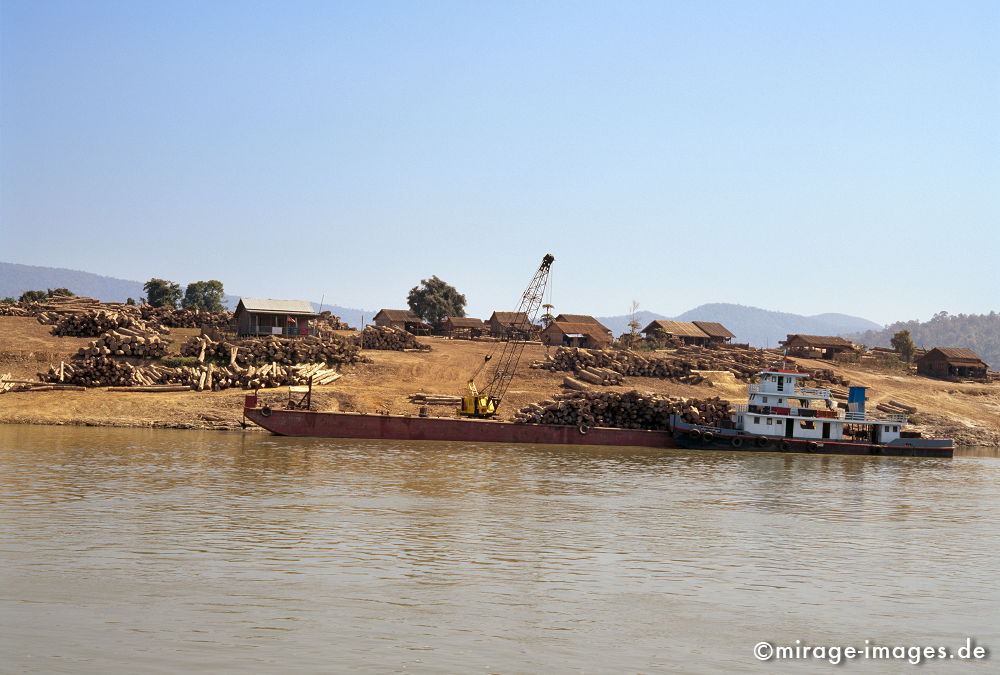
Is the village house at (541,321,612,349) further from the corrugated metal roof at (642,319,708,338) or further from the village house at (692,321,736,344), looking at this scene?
the village house at (692,321,736,344)

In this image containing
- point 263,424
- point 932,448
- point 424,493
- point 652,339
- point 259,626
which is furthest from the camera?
point 652,339

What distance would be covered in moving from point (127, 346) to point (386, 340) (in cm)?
2203

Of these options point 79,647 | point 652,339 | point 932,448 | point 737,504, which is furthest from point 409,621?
point 652,339

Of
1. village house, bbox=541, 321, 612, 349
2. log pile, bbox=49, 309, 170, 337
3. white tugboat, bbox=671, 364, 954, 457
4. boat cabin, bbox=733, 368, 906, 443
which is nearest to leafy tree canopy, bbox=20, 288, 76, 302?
log pile, bbox=49, 309, 170, 337

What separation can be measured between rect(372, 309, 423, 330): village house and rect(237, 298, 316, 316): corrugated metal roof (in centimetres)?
2558

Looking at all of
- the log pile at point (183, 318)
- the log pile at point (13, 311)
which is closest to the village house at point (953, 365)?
the log pile at point (183, 318)

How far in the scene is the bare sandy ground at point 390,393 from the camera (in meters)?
50.5

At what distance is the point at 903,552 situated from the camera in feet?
76.3

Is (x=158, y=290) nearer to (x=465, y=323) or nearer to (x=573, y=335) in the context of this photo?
(x=465, y=323)

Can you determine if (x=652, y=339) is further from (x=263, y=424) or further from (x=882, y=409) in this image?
(x=263, y=424)

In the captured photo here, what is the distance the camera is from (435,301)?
379 ft

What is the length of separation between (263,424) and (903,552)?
34941 mm

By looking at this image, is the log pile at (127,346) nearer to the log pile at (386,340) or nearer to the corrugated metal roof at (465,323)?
the log pile at (386,340)

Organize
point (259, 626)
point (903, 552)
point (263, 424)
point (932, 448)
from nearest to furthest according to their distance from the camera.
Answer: point (259, 626) < point (903, 552) < point (263, 424) < point (932, 448)
